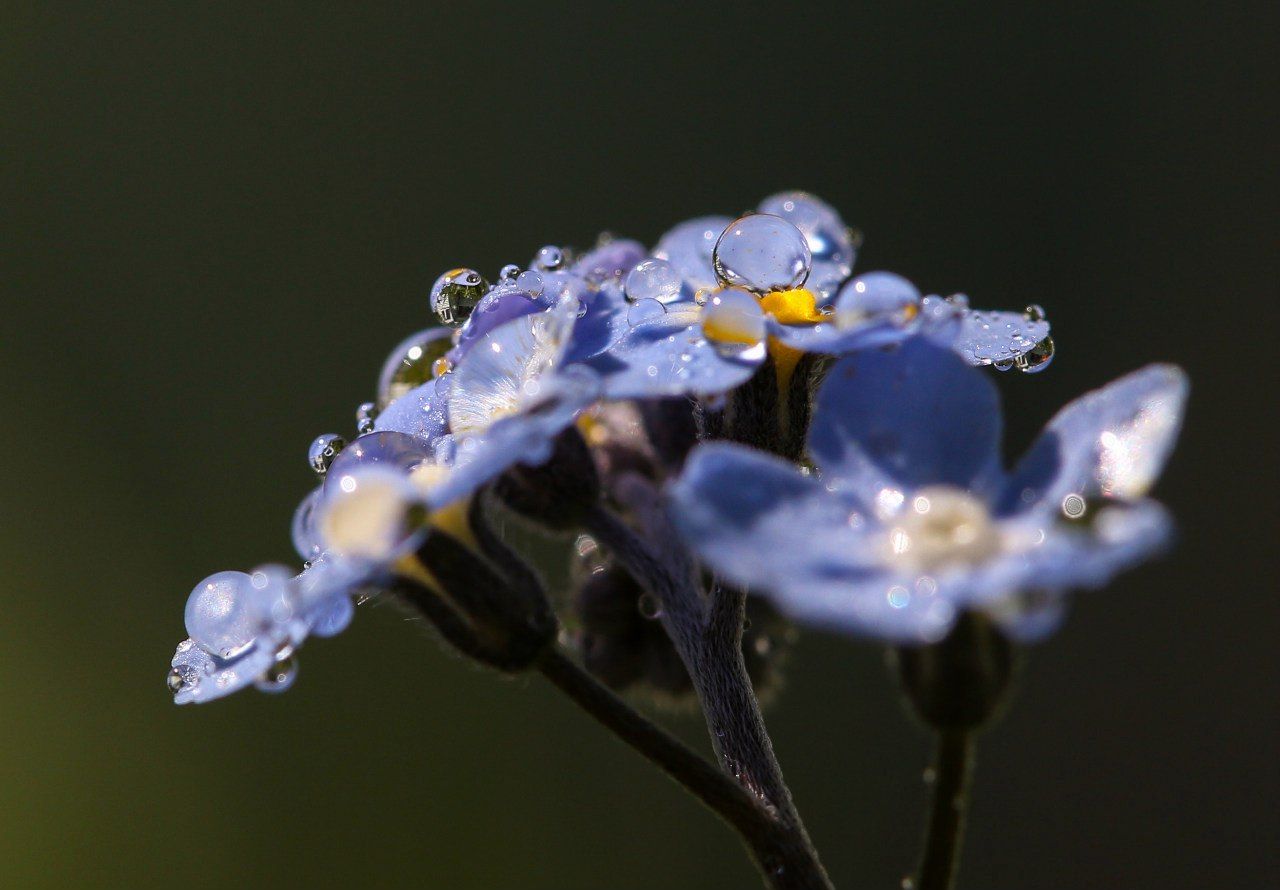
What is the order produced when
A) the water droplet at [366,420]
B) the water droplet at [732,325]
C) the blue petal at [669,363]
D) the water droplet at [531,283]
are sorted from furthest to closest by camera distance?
the water droplet at [366,420], the water droplet at [531,283], the water droplet at [732,325], the blue petal at [669,363]

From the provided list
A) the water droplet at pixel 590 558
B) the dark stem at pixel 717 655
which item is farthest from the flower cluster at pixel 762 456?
the water droplet at pixel 590 558

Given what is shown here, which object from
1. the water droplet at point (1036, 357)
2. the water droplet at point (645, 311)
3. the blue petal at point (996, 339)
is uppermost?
the water droplet at point (645, 311)

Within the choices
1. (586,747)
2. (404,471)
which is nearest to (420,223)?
(586,747)

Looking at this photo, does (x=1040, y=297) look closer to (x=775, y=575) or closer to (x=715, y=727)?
(x=715, y=727)

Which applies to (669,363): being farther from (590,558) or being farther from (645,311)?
(590,558)

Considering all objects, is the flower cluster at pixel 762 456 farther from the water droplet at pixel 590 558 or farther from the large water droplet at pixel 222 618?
the water droplet at pixel 590 558

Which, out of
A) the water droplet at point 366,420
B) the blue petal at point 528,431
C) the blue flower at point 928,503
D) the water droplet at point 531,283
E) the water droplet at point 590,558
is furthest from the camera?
the water droplet at point 590,558
